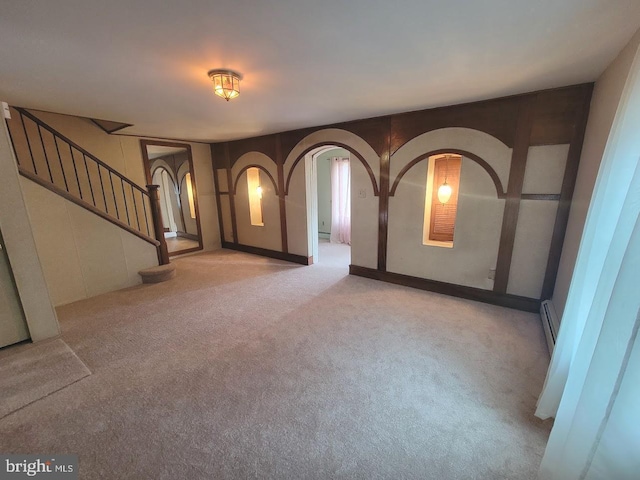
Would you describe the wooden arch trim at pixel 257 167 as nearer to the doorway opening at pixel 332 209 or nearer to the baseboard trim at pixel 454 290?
the doorway opening at pixel 332 209

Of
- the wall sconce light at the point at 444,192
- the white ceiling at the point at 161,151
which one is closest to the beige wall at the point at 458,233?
→ the wall sconce light at the point at 444,192

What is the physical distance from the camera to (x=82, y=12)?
132 centimetres

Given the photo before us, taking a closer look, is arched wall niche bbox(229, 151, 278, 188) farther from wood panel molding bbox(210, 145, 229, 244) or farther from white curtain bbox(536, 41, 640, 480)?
white curtain bbox(536, 41, 640, 480)

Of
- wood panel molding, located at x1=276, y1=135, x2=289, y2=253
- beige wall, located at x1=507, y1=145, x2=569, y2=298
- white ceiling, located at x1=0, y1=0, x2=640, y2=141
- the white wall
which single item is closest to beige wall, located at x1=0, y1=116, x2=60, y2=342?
the white wall

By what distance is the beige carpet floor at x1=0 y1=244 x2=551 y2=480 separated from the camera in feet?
4.58

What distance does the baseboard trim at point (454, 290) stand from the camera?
2.93 metres

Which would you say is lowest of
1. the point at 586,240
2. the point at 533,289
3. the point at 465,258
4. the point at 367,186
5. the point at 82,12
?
the point at 533,289

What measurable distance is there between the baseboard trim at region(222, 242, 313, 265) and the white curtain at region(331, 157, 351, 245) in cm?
A: 177

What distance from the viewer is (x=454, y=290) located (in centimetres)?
332

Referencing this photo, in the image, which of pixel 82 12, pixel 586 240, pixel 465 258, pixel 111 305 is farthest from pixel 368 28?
pixel 111 305

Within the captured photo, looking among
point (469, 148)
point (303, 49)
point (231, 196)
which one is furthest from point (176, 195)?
point (469, 148)

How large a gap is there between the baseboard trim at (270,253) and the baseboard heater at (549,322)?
3.33m

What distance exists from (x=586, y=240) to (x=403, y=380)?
57.7 inches

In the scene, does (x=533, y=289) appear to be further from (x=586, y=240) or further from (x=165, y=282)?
(x=165, y=282)
